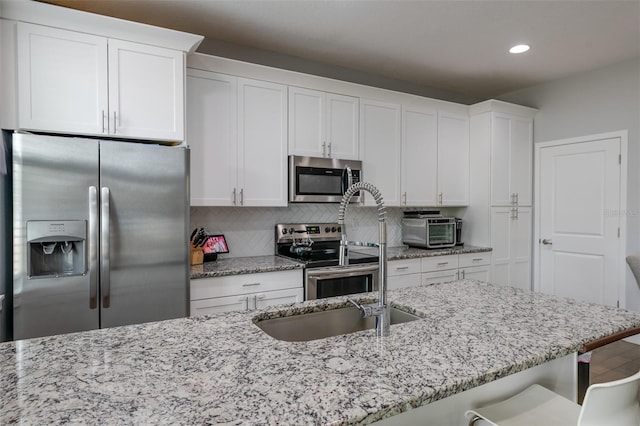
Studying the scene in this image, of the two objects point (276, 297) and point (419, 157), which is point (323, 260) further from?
point (419, 157)

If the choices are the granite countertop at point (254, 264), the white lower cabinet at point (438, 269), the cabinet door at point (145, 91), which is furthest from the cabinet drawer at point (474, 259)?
the cabinet door at point (145, 91)

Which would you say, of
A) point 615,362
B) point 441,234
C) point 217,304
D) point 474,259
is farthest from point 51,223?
point 615,362

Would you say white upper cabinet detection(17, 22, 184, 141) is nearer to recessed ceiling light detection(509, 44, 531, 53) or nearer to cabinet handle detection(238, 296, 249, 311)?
cabinet handle detection(238, 296, 249, 311)

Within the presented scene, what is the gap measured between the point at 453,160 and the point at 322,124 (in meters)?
1.65

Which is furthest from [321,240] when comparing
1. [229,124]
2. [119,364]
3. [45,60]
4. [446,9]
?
[119,364]

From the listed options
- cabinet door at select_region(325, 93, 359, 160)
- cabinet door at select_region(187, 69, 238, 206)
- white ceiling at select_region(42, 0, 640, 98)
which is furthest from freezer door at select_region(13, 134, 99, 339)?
cabinet door at select_region(325, 93, 359, 160)

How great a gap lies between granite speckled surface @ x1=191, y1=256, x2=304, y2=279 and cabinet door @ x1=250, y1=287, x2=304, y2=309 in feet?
0.56

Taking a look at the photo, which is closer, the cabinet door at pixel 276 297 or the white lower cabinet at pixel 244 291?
the white lower cabinet at pixel 244 291

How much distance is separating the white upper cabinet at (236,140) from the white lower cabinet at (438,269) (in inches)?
48.0

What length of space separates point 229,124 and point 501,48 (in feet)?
7.93

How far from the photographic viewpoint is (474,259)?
393 cm

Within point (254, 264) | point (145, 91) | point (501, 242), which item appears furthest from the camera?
point (501, 242)

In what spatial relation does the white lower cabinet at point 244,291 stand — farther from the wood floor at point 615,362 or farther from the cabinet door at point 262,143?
the wood floor at point 615,362

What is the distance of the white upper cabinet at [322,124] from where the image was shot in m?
3.21
